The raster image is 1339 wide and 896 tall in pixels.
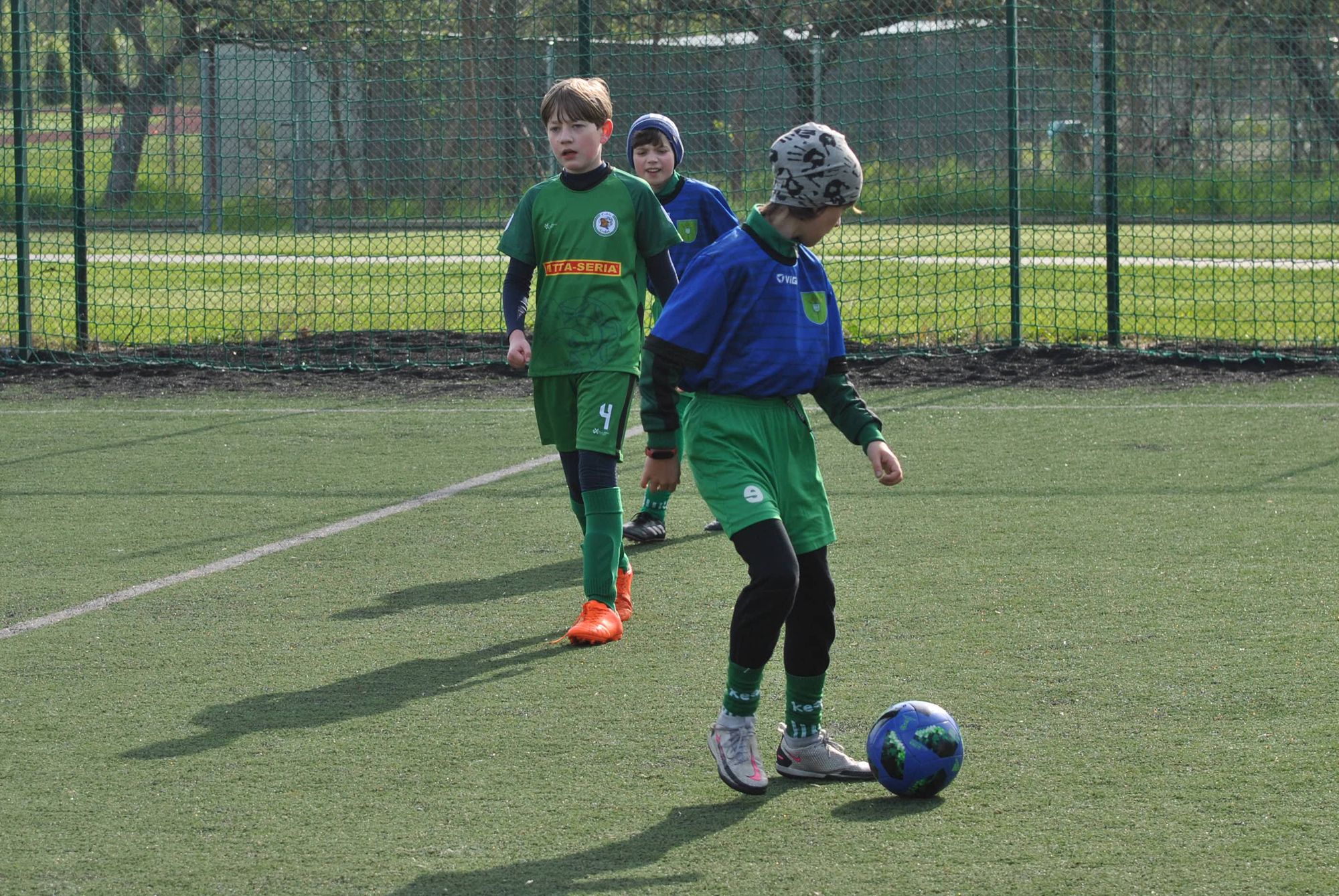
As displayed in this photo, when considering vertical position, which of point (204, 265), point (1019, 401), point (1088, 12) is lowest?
point (1019, 401)

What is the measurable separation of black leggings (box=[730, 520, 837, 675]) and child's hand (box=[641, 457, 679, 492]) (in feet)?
0.70

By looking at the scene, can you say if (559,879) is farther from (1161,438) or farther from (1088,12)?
(1088,12)

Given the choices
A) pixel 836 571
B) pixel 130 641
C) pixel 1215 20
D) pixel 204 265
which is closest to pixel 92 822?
pixel 130 641

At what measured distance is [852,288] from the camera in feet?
49.1

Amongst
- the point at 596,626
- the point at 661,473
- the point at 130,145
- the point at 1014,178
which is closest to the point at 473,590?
the point at 596,626

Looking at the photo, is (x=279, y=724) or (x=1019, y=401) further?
(x=1019, y=401)

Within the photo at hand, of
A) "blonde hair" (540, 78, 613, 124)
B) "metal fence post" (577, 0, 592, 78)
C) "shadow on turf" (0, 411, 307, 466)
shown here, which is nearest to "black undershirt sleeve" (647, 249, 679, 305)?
"blonde hair" (540, 78, 613, 124)

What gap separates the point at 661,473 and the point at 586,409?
1.54 metres

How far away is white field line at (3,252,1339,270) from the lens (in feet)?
46.0

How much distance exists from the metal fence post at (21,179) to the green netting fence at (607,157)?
0.03 m

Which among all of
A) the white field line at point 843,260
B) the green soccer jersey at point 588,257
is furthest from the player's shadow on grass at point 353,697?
the white field line at point 843,260

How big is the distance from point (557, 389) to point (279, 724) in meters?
1.61

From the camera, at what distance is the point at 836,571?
233 inches

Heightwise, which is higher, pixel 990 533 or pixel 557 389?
pixel 557 389
